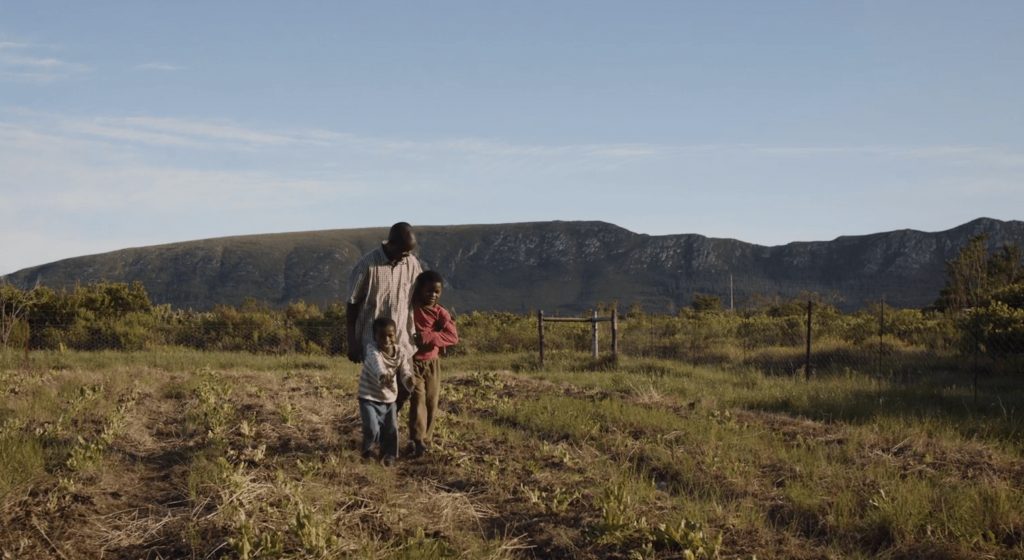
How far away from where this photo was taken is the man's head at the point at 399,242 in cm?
657

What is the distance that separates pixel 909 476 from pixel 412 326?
A: 176 inches

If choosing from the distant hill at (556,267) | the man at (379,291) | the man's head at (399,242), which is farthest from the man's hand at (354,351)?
the distant hill at (556,267)

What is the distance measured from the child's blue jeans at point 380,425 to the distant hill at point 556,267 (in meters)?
80.7

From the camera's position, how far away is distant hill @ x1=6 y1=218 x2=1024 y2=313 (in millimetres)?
95062

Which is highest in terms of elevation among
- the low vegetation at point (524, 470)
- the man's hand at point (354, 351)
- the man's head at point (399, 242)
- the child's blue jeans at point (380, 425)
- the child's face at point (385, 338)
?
the man's head at point (399, 242)

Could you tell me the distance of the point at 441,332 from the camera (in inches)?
291

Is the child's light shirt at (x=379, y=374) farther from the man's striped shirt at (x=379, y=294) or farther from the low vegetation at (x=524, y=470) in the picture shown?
the low vegetation at (x=524, y=470)

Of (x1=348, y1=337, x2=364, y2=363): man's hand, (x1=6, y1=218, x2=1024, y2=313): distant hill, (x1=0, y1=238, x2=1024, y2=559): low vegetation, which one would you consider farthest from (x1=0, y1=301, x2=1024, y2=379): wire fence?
(x1=6, y1=218, x2=1024, y2=313): distant hill

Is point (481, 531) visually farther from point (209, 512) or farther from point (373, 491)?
point (209, 512)

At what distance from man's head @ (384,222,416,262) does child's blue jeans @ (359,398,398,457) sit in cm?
124


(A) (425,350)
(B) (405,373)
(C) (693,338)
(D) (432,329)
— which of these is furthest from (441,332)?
(C) (693,338)

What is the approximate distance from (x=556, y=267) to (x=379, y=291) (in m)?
105

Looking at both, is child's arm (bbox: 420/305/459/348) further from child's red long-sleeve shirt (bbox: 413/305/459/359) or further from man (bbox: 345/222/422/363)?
man (bbox: 345/222/422/363)

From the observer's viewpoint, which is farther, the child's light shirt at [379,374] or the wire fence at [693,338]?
the wire fence at [693,338]
